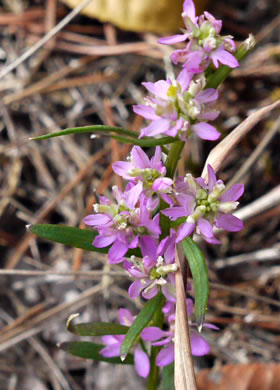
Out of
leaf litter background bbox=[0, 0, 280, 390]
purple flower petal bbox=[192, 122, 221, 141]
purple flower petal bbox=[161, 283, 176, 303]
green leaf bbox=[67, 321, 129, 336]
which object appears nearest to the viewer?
purple flower petal bbox=[192, 122, 221, 141]

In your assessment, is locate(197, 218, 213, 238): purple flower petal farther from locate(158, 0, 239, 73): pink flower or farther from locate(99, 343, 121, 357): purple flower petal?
locate(99, 343, 121, 357): purple flower petal

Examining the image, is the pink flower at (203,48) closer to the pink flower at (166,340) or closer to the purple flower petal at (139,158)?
the purple flower petal at (139,158)

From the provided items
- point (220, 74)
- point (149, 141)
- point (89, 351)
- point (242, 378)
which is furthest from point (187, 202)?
point (242, 378)

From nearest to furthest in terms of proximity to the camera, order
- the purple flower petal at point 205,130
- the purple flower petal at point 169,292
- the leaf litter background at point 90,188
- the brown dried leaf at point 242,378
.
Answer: the purple flower petal at point 205,130
the purple flower petal at point 169,292
the brown dried leaf at point 242,378
the leaf litter background at point 90,188

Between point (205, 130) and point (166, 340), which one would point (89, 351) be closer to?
point (166, 340)

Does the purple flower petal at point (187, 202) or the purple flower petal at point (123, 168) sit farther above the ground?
the purple flower petal at point (123, 168)

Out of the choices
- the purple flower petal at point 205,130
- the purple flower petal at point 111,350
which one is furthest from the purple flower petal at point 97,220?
the purple flower petal at point 111,350

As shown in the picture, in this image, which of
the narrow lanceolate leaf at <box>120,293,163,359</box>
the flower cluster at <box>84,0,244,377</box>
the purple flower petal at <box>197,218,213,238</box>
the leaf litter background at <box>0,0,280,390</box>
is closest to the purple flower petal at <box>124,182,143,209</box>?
the flower cluster at <box>84,0,244,377</box>

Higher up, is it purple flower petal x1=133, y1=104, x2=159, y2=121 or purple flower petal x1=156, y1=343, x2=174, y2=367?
purple flower petal x1=133, y1=104, x2=159, y2=121

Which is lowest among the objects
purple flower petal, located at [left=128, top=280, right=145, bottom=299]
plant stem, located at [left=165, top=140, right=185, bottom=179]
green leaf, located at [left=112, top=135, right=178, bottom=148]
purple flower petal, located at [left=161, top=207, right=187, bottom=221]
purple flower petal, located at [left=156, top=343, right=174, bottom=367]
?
purple flower petal, located at [left=156, top=343, right=174, bottom=367]

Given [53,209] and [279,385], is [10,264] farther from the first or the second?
[279,385]
